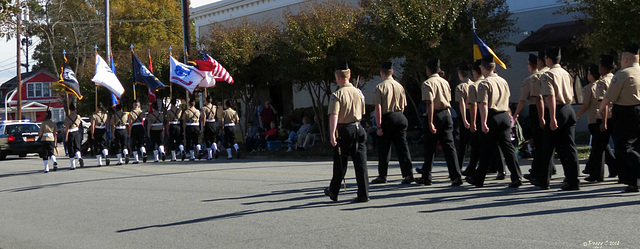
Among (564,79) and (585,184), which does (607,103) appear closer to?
(564,79)

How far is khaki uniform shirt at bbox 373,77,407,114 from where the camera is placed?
1152 cm

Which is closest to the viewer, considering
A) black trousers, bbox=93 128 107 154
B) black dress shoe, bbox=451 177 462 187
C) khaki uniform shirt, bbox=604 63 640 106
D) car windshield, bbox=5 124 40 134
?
khaki uniform shirt, bbox=604 63 640 106

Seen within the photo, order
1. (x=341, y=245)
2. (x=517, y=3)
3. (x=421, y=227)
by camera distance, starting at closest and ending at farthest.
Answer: (x=341, y=245)
(x=421, y=227)
(x=517, y=3)

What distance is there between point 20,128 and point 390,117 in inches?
978

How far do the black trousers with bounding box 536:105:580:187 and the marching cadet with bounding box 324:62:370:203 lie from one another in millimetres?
2478

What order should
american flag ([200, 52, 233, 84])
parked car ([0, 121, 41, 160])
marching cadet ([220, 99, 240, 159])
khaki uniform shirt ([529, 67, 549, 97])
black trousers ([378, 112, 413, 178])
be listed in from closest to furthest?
khaki uniform shirt ([529, 67, 549, 97])
black trousers ([378, 112, 413, 178])
marching cadet ([220, 99, 240, 159])
american flag ([200, 52, 233, 84])
parked car ([0, 121, 41, 160])

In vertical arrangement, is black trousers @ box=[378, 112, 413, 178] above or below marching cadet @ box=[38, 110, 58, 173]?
below

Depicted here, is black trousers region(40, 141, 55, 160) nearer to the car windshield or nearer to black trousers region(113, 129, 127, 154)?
black trousers region(113, 129, 127, 154)

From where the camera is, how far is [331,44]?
2386 cm

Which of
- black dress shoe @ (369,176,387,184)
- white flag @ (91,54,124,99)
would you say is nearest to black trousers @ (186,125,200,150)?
white flag @ (91,54,124,99)

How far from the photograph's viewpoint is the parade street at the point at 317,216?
764 centimetres

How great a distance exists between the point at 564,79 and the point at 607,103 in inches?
28.7

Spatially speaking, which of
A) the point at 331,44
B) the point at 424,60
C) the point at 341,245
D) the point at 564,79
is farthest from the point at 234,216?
the point at 331,44

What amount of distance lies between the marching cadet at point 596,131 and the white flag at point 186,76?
1512 cm
